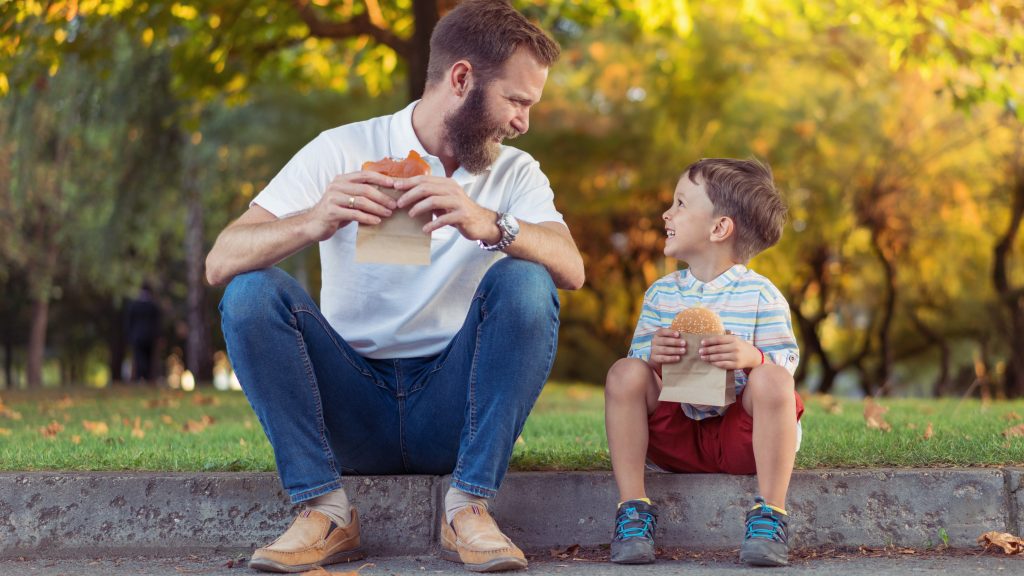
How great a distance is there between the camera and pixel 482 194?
3572mm

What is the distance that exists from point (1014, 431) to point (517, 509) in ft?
7.08

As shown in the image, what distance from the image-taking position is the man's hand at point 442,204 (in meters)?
2.97

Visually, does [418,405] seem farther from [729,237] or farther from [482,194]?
[729,237]

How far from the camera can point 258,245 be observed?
3098 mm

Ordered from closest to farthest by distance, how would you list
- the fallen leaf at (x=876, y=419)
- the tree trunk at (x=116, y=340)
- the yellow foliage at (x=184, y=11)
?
the fallen leaf at (x=876, y=419) → the yellow foliage at (x=184, y=11) → the tree trunk at (x=116, y=340)

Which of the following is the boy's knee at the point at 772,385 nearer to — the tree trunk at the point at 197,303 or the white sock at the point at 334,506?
the white sock at the point at 334,506

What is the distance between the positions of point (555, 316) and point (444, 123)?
842 mm

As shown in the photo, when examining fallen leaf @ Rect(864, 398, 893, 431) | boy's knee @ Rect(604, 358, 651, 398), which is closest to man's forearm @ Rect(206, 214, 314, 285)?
boy's knee @ Rect(604, 358, 651, 398)

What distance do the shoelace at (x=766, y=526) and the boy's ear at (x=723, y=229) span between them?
3.04 ft

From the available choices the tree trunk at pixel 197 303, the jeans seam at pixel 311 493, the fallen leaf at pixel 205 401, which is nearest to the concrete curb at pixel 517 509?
the jeans seam at pixel 311 493

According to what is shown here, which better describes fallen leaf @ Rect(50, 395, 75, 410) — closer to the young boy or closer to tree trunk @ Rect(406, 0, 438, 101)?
tree trunk @ Rect(406, 0, 438, 101)

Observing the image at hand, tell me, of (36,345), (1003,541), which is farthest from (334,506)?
(36,345)

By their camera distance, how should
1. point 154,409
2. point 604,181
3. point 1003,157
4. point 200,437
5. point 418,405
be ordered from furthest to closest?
1. point 604,181
2. point 1003,157
3. point 154,409
4. point 200,437
5. point 418,405

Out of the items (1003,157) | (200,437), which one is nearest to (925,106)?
(1003,157)
